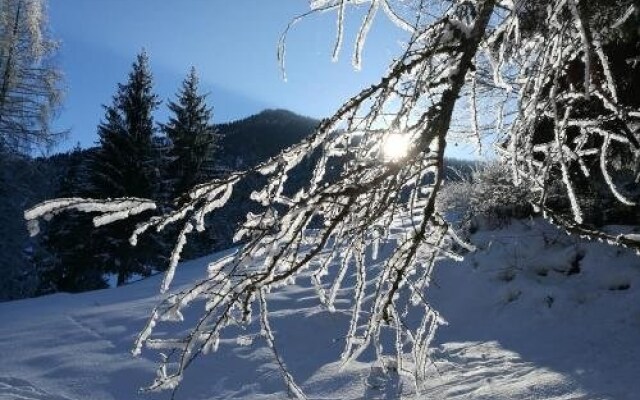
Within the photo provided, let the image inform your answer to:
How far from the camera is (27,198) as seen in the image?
69.8ft

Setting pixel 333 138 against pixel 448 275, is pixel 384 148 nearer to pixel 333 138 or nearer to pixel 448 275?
pixel 333 138

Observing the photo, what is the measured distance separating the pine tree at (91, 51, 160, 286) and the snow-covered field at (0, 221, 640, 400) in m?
12.2

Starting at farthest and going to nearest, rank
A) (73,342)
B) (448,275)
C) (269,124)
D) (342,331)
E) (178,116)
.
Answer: (269,124) < (178,116) < (448,275) < (73,342) < (342,331)

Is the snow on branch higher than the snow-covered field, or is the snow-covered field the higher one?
the snow on branch

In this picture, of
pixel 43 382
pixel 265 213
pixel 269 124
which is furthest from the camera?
pixel 269 124

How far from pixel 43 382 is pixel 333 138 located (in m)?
4.90

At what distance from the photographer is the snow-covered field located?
442cm

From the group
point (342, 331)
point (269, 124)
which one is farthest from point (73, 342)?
point (269, 124)

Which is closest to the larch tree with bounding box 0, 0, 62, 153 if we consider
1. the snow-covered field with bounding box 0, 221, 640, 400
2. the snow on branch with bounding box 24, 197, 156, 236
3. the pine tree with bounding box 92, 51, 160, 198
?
the pine tree with bounding box 92, 51, 160, 198

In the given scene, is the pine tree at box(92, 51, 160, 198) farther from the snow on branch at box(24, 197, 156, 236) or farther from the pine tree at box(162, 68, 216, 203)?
the snow on branch at box(24, 197, 156, 236)

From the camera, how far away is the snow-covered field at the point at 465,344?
442cm

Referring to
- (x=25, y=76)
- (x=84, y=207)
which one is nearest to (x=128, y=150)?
(x=25, y=76)

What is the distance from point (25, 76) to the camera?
19109mm

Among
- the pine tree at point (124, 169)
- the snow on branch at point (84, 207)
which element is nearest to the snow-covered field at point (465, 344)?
the snow on branch at point (84, 207)
